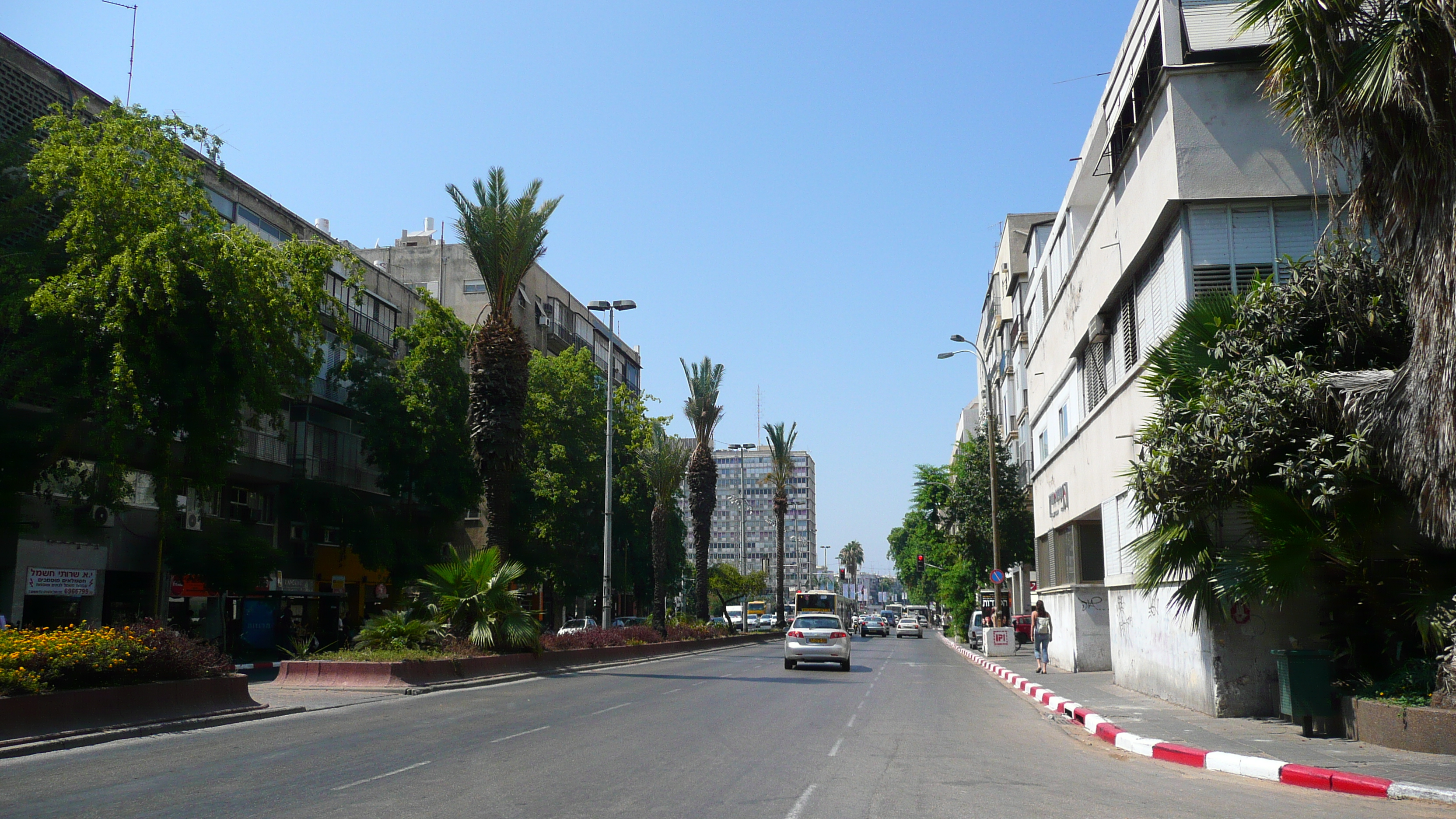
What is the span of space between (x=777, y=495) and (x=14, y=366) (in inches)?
2110

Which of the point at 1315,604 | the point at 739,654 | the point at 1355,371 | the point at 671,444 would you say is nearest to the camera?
the point at 1355,371

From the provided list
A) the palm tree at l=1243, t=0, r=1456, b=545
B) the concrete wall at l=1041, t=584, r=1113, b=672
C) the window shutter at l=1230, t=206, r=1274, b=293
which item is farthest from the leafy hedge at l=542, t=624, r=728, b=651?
the palm tree at l=1243, t=0, r=1456, b=545

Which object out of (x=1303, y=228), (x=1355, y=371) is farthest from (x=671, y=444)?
(x=1355, y=371)

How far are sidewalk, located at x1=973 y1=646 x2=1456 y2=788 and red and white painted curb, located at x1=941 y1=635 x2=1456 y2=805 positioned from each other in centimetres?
17

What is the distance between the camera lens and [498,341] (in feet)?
93.5

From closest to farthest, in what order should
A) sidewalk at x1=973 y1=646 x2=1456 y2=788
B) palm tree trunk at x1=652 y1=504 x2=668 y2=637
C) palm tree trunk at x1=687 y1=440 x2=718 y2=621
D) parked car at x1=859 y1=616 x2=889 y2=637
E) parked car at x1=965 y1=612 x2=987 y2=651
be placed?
sidewalk at x1=973 y1=646 x2=1456 y2=788 → palm tree trunk at x1=652 y1=504 x2=668 y2=637 → parked car at x1=965 y1=612 x2=987 y2=651 → palm tree trunk at x1=687 y1=440 x2=718 y2=621 → parked car at x1=859 y1=616 x2=889 y2=637

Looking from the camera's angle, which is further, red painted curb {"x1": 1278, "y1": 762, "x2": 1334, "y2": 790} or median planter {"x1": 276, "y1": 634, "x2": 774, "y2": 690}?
median planter {"x1": 276, "y1": 634, "x2": 774, "y2": 690}

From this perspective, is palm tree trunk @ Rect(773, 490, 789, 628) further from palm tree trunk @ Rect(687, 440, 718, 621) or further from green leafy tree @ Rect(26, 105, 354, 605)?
green leafy tree @ Rect(26, 105, 354, 605)

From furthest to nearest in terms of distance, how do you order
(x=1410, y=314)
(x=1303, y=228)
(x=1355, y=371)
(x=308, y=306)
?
(x=308, y=306), (x=1303, y=228), (x=1355, y=371), (x=1410, y=314)

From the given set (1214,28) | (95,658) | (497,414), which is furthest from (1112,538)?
(95,658)

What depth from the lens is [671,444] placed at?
52875 mm

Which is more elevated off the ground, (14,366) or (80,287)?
(80,287)

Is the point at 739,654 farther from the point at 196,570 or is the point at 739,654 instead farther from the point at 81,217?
the point at 81,217

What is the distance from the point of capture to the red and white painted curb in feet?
29.9
